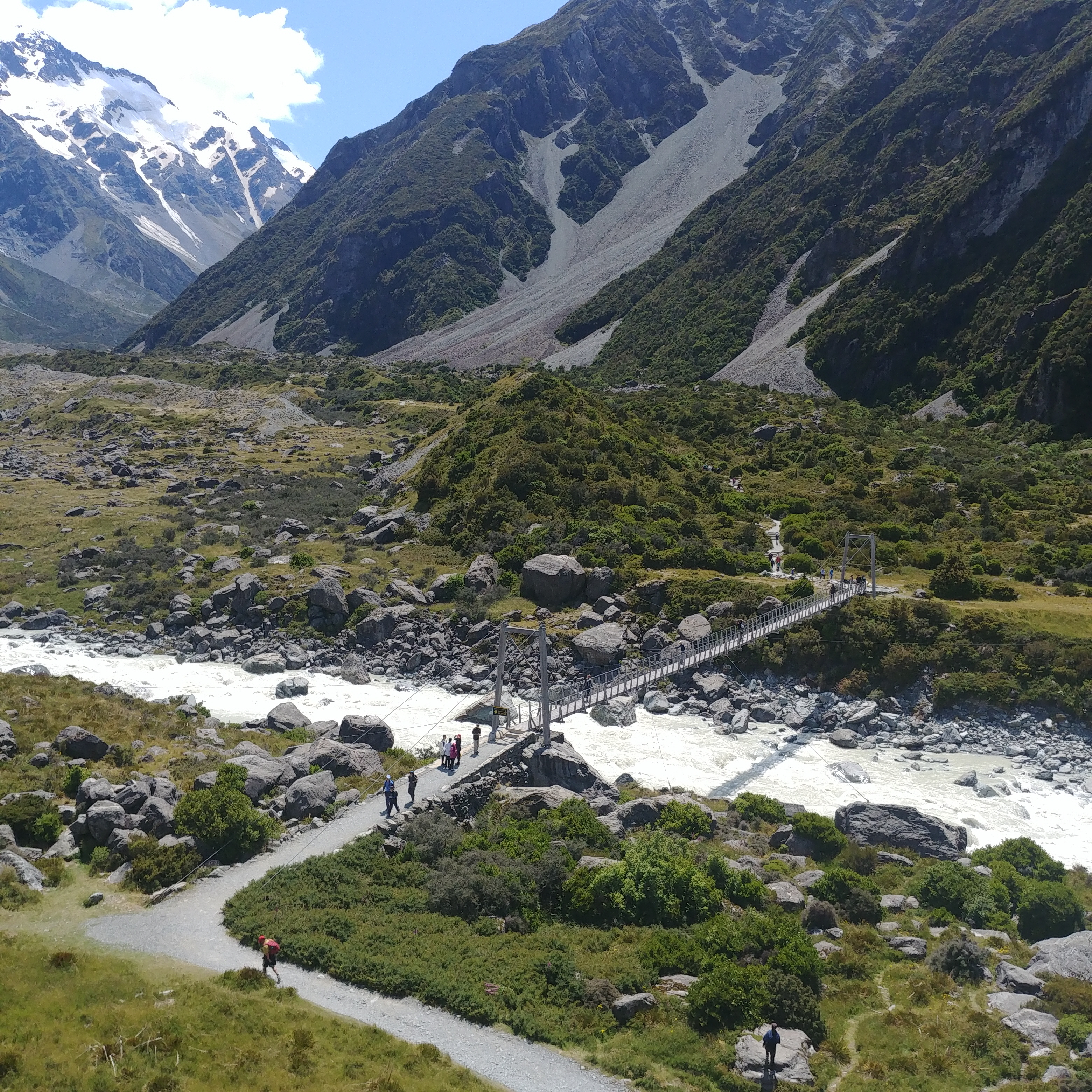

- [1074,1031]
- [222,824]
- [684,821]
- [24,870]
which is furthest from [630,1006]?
[24,870]

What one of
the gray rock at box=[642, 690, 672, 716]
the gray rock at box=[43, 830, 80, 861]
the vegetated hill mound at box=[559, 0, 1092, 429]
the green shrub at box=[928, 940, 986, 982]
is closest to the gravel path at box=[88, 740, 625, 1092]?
the gray rock at box=[43, 830, 80, 861]

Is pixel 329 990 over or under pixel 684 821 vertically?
over

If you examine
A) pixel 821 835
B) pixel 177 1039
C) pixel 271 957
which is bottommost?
pixel 821 835

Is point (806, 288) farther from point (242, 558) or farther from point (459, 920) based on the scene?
point (459, 920)

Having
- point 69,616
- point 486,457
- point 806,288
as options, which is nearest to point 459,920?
point 69,616

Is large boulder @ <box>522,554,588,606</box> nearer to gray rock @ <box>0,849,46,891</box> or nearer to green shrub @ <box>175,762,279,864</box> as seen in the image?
green shrub @ <box>175,762,279,864</box>

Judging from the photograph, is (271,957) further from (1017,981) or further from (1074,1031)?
(1017,981)
